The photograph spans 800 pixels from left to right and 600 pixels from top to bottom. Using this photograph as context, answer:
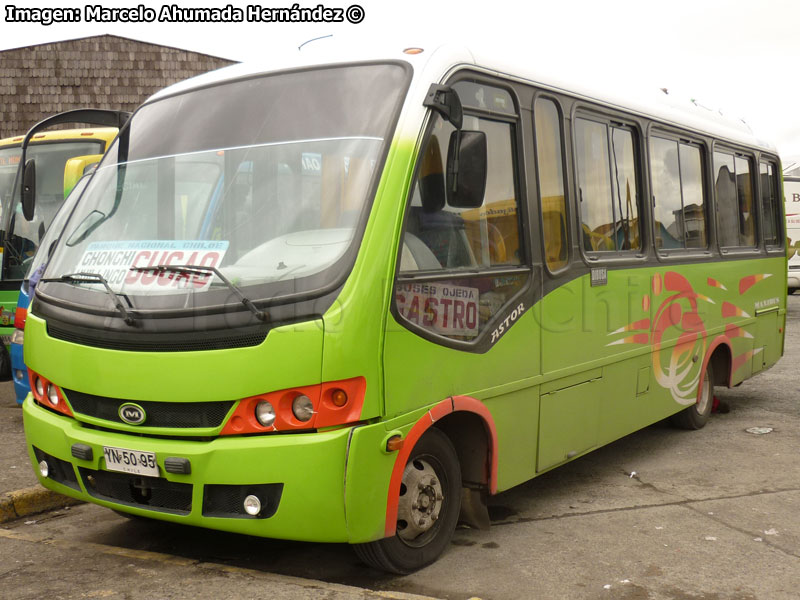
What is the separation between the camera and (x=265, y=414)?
407 cm

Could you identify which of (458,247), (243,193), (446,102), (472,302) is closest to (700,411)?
(472,302)

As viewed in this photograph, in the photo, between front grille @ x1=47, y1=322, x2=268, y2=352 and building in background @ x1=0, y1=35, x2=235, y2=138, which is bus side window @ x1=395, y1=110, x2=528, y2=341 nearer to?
front grille @ x1=47, y1=322, x2=268, y2=352

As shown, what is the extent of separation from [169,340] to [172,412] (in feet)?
1.07

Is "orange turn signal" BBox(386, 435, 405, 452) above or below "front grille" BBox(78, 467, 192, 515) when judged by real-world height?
above

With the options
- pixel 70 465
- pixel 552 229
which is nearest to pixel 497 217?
pixel 552 229

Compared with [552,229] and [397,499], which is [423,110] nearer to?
[552,229]

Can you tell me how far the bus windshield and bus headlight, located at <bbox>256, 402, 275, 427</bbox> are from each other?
0.47 meters

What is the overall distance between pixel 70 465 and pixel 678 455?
4.82m

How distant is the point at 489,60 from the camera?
5086mm

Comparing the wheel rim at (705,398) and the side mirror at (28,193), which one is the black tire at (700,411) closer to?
the wheel rim at (705,398)

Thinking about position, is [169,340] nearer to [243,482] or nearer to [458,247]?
[243,482]

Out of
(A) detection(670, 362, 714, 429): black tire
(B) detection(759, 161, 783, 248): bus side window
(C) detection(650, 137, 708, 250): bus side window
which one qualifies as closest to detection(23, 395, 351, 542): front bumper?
(C) detection(650, 137, 708, 250): bus side window

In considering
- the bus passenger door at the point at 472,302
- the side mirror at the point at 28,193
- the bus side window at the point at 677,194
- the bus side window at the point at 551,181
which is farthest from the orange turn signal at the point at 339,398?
the bus side window at the point at 677,194

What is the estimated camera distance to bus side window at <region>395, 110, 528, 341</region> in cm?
445
